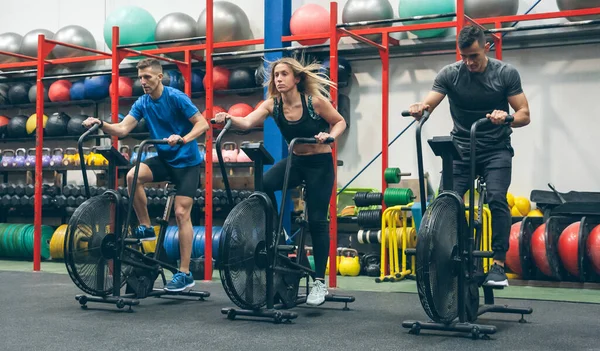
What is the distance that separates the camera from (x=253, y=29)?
8531 millimetres

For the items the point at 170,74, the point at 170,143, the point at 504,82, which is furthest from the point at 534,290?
the point at 170,74

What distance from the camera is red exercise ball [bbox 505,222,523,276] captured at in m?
5.90

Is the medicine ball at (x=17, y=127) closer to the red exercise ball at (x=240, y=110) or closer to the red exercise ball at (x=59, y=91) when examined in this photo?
the red exercise ball at (x=59, y=91)

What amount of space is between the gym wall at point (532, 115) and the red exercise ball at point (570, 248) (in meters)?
1.25

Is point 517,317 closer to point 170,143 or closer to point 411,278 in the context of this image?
point 170,143

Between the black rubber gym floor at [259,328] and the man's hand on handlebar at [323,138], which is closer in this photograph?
the black rubber gym floor at [259,328]

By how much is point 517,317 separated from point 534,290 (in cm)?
171

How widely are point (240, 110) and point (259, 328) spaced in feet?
14.3

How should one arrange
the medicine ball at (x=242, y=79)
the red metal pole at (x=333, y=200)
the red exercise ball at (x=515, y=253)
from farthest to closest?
the medicine ball at (x=242, y=79) < the red exercise ball at (x=515, y=253) < the red metal pole at (x=333, y=200)

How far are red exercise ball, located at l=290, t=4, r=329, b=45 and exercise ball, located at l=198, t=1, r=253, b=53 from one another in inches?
29.9

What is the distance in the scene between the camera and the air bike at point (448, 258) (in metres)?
3.20

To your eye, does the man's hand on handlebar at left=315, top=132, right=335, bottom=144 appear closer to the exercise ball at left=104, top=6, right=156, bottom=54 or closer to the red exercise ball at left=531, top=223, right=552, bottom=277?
the red exercise ball at left=531, top=223, right=552, bottom=277

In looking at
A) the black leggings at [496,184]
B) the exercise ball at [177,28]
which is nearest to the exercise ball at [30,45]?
the exercise ball at [177,28]

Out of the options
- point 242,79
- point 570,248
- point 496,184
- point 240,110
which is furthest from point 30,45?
point 496,184
